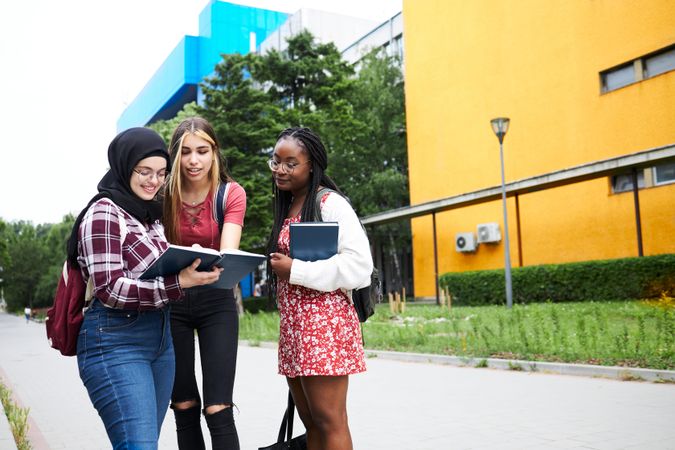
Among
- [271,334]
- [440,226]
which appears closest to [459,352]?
[271,334]

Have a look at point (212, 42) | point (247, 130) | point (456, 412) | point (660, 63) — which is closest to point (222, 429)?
point (456, 412)

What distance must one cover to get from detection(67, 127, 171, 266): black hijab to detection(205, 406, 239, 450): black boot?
1.02 metres

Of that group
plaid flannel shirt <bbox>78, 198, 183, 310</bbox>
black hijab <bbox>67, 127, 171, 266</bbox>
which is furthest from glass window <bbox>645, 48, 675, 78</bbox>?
plaid flannel shirt <bbox>78, 198, 183, 310</bbox>

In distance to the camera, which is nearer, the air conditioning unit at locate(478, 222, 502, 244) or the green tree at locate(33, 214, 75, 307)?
the air conditioning unit at locate(478, 222, 502, 244)

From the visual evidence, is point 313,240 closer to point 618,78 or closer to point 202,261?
point 202,261

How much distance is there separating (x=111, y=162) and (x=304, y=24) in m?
46.0

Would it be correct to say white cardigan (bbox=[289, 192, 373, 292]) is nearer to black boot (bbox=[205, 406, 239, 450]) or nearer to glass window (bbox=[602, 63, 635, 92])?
black boot (bbox=[205, 406, 239, 450])

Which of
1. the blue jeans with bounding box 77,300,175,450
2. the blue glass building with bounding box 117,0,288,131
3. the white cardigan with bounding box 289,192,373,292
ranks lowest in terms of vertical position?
the blue jeans with bounding box 77,300,175,450

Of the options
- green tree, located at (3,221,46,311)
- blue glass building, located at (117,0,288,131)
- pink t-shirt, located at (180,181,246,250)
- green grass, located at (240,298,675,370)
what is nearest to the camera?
pink t-shirt, located at (180,181,246,250)

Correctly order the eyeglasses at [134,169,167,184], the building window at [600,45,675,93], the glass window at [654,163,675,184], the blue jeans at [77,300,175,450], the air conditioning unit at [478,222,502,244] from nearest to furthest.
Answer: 1. the blue jeans at [77,300,175,450]
2. the eyeglasses at [134,169,167,184]
3. the glass window at [654,163,675,184]
4. the building window at [600,45,675,93]
5. the air conditioning unit at [478,222,502,244]

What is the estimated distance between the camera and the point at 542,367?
845 cm

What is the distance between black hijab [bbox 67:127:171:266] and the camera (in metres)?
2.55

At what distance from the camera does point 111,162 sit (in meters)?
2.60

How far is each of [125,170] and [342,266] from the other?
3.17 feet
